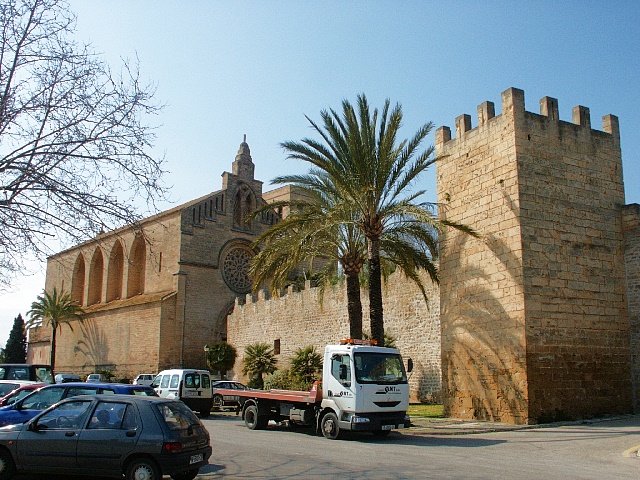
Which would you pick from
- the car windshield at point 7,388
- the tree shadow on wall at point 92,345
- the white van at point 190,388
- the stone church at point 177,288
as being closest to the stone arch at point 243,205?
the stone church at point 177,288

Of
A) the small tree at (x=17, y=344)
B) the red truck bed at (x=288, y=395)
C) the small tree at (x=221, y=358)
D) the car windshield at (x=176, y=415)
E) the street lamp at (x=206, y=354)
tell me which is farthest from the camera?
the small tree at (x=17, y=344)

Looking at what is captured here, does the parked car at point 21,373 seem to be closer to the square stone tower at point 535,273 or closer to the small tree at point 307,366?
the small tree at point 307,366

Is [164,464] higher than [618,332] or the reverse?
the reverse

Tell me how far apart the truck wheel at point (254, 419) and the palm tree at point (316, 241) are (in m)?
3.80

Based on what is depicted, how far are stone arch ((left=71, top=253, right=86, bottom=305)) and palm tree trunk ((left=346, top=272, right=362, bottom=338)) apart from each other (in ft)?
119

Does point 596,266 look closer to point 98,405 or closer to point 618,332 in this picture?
point 618,332

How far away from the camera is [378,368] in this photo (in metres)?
14.3

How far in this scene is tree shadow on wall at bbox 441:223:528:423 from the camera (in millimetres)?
15977

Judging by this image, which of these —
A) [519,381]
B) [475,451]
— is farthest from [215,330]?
[475,451]

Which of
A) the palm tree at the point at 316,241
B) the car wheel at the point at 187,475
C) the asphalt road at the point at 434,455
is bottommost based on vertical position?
the asphalt road at the point at 434,455

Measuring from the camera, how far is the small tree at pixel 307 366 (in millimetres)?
25734

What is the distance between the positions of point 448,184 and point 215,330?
75.9ft

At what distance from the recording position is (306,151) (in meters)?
17.6

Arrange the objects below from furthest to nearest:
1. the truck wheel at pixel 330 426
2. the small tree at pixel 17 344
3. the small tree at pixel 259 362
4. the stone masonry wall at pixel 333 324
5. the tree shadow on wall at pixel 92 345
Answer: the small tree at pixel 17 344 → the tree shadow on wall at pixel 92 345 → the small tree at pixel 259 362 → the stone masonry wall at pixel 333 324 → the truck wheel at pixel 330 426
